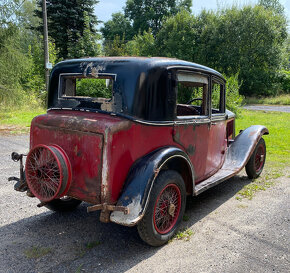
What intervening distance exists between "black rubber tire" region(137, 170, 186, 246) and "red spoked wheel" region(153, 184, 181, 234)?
45 mm

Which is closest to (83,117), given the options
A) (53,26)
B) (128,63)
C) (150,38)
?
(128,63)

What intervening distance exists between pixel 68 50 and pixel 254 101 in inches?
659

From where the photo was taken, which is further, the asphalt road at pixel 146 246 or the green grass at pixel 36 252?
the green grass at pixel 36 252

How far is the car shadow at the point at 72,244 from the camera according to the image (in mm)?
2723

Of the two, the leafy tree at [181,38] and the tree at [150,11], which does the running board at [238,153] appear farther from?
the tree at [150,11]

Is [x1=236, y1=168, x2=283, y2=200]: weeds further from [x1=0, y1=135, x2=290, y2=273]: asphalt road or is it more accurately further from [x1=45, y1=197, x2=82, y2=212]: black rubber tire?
[x1=45, y1=197, x2=82, y2=212]: black rubber tire

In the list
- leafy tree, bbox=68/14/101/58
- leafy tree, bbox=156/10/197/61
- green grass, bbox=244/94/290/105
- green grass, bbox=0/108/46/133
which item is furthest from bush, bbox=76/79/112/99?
leafy tree, bbox=156/10/197/61

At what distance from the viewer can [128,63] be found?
3062 millimetres

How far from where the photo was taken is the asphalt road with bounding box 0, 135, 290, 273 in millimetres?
2723

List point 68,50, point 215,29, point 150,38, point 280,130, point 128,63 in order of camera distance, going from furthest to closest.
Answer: point 150,38, point 215,29, point 68,50, point 280,130, point 128,63

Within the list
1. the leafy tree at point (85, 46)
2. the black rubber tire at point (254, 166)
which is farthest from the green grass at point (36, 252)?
the leafy tree at point (85, 46)

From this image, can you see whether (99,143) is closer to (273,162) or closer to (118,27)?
(273,162)

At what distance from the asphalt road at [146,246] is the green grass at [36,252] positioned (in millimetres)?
10

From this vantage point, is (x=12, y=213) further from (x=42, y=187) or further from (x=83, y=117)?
(x=83, y=117)
